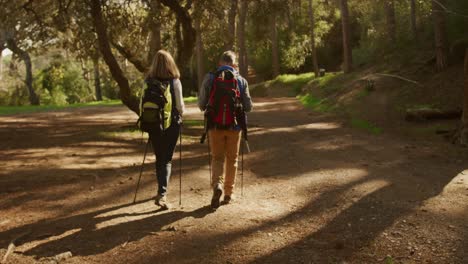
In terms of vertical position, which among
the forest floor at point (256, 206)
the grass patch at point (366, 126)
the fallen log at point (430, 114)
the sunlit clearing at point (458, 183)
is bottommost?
the sunlit clearing at point (458, 183)

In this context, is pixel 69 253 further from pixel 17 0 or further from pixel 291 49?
pixel 291 49

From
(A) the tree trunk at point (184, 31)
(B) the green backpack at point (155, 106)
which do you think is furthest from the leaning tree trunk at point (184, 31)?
(B) the green backpack at point (155, 106)

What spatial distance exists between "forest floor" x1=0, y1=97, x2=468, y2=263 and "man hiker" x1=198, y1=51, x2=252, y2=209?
0.48 metres

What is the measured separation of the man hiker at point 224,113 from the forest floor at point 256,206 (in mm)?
478

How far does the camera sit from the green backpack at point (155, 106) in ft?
20.0

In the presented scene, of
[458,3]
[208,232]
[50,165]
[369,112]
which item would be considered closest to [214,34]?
[369,112]

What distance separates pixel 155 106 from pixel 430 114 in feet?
31.7

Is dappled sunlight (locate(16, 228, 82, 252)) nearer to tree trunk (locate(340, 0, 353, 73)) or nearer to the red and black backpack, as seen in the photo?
the red and black backpack

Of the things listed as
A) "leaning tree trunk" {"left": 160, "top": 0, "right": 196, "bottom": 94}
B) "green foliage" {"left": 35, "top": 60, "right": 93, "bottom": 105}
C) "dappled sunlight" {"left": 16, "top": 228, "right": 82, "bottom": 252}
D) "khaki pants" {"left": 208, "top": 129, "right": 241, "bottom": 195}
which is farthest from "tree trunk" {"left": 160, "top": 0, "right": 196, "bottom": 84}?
"green foliage" {"left": 35, "top": 60, "right": 93, "bottom": 105}

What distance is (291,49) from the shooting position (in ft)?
139

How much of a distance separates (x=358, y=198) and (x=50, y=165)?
6.07m

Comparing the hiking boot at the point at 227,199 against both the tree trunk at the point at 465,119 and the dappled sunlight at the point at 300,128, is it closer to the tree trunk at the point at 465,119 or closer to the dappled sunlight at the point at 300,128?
the tree trunk at the point at 465,119

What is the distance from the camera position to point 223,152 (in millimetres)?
6480

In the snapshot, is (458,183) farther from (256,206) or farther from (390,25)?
(390,25)
